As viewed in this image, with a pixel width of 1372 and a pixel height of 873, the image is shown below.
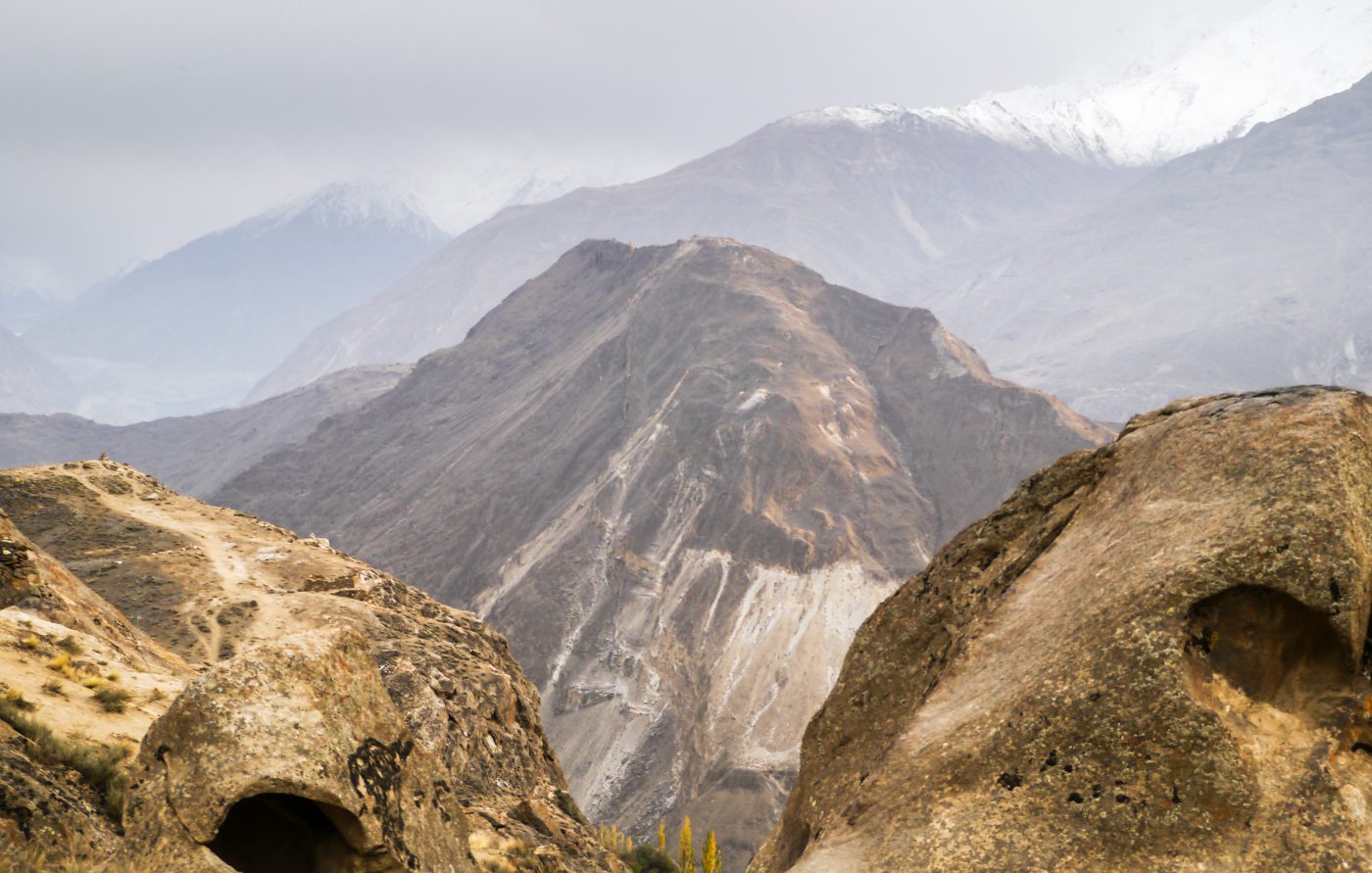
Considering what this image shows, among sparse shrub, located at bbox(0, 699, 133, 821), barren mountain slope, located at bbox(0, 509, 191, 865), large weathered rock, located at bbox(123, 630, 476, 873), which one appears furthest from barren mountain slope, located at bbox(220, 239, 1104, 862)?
large weathered rock, located at bbox(123, 630, 476, 873)

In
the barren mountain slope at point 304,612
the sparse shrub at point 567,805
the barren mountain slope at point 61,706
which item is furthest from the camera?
the sparse shrub at point 567,805

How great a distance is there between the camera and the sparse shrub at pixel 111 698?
1711 cm

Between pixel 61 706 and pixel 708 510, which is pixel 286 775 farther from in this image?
pixel 708 510

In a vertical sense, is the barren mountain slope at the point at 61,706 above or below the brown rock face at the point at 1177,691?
below

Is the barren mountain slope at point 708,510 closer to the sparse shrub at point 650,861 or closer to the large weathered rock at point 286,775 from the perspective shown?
the sparse shrub at point 650,861

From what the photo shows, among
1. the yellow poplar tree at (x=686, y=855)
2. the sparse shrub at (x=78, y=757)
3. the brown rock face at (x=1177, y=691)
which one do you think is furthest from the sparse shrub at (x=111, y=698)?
the yellow poplar tree at (x=686, y=855)

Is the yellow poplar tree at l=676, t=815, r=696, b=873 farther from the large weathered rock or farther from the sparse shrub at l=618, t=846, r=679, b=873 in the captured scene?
the large weathered rock

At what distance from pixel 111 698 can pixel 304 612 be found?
1823 centimetres

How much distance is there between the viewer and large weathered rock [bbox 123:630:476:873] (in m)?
10.6

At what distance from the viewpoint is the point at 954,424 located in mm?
162125

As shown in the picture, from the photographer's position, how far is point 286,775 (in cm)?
1089

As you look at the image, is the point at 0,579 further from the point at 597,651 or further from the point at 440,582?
the point at 440,582

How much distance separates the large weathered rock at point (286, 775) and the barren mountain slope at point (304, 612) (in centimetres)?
643

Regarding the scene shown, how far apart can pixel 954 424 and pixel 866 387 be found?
1811 centimetres
